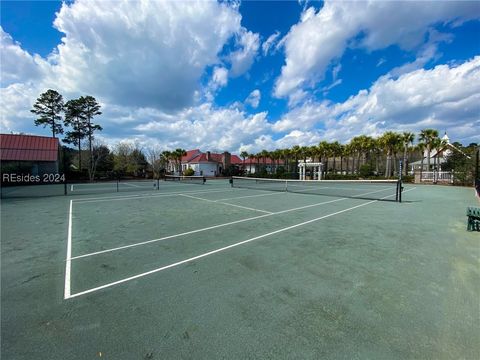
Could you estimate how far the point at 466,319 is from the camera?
112 inches

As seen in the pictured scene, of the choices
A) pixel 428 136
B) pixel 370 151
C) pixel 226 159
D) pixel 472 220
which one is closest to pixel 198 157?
pixel 226 159

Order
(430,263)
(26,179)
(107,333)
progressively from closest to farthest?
1. (107,333)
2. (430,263)
3. (26,179)

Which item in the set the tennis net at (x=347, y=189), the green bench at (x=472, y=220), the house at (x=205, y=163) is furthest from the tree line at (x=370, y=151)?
the green bench at (x=472, y=220)

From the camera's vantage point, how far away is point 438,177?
31.1 meters

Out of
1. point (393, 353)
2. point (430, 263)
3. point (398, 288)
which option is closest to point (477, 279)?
point (430, 263)

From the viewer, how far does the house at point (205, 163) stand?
190 ft

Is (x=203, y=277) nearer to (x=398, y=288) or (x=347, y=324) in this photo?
(x=347, y=324)

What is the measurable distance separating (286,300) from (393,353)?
133 centimetres

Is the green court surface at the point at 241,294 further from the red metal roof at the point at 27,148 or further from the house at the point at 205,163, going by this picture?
the house at the point at 205,163

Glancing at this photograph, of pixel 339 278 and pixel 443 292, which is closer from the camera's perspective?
pixel 443 292

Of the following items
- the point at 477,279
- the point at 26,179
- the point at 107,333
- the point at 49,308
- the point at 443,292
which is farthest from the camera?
the point at 26,179

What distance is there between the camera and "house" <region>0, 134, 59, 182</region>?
28.2 meters

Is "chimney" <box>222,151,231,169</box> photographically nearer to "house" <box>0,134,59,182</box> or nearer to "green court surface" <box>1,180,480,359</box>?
"house" <box>0,134,59,182</box>

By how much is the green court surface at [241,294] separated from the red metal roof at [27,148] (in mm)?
30105
